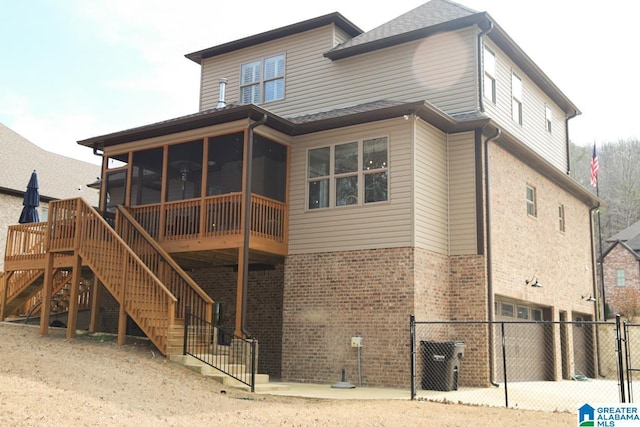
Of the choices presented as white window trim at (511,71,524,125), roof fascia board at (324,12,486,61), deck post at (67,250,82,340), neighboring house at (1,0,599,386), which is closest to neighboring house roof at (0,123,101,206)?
neighboring house at (1,0,599,386)

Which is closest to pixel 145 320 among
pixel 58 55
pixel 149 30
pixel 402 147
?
pixel 402 147

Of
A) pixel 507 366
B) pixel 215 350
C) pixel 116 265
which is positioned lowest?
pixel 507 366

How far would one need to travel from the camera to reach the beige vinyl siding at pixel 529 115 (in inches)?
729

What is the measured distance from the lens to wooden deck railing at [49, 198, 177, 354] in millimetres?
14156

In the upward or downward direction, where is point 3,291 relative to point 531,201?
downward

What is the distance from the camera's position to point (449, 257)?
16.0 meters

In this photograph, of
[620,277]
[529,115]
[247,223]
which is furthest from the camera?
[620,277]

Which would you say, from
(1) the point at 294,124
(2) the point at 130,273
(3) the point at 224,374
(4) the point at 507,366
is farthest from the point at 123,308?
(4) the point at 507,366

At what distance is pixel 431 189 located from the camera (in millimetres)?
15664

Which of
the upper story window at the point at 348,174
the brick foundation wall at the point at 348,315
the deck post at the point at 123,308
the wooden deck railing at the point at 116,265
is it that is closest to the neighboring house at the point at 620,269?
the upper story window at the point at 348,174

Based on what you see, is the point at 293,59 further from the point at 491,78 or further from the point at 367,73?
the point at 491,78

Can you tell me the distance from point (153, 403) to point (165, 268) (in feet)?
21.5

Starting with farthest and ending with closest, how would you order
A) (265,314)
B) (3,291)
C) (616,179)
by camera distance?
(616,179)
(3,291)
(265,314)

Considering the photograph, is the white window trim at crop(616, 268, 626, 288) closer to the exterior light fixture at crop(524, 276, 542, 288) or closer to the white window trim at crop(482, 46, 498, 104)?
the exterior light fixture at crop(524, 276, 542, 288)
